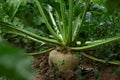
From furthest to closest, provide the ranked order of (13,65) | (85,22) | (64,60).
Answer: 1. (85,22)
2. (64,60)
3. (13,65)

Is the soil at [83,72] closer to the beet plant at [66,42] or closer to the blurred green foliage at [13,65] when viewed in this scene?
the beet plant at [66,42]

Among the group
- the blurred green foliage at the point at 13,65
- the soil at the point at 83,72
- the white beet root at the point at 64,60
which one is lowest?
the soil at the point at 83,72

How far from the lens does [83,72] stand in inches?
90.3

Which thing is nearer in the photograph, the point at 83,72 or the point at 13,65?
the point at 13,65

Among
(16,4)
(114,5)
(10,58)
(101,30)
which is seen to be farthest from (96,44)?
(10,58)

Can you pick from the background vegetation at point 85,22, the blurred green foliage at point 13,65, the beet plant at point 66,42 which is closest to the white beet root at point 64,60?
the beet plant at point 66,42

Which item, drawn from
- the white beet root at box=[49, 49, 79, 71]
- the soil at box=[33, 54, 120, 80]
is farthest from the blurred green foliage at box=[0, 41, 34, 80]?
the white beet root at box=[49, 49, 79, 71]

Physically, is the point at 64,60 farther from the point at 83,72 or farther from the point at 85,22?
the point at 85,22

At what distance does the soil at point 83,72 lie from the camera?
86.0 inches

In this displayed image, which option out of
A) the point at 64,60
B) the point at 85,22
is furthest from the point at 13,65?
the point at 85,22

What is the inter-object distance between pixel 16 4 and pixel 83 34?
720 mm

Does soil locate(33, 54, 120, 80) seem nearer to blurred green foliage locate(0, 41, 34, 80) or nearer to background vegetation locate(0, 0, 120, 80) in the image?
background vegetation locate(0, 0, 120, 80)

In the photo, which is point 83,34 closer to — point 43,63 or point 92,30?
point 92,30

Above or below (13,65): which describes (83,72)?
below
